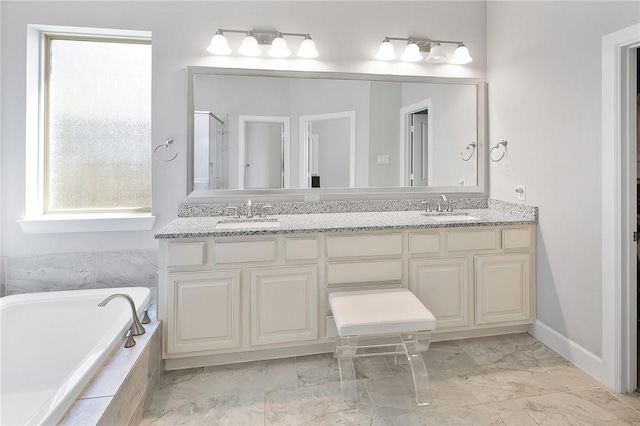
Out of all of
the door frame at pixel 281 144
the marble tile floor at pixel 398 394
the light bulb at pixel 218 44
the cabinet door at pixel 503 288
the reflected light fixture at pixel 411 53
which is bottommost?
the marble tile floor at pixel 398 394

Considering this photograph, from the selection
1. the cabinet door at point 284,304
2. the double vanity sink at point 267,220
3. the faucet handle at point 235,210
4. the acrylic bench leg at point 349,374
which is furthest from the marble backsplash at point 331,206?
the acrylic bench leg at point 349,374

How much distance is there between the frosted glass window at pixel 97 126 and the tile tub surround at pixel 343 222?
55 cm

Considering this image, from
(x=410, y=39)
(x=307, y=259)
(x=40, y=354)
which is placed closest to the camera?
(x=40, y=354)

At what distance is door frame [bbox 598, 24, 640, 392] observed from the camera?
1.75 m

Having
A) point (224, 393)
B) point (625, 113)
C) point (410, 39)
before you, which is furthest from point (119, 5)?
point (625, 113)

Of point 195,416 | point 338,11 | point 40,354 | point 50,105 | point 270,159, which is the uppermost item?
point 338,11

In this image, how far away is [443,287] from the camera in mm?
2258

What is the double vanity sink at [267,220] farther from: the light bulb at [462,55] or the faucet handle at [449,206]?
the light bulb at [462,55]

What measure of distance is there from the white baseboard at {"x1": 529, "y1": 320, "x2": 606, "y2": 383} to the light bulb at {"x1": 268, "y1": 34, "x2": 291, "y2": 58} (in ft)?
8.29

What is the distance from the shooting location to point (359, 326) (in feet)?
5.39

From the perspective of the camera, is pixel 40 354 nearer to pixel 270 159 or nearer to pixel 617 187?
pixel 270 159

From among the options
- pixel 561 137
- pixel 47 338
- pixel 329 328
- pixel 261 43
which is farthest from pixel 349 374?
pixel 261 43

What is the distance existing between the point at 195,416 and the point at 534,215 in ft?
7.55

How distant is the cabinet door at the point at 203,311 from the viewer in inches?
77.5
